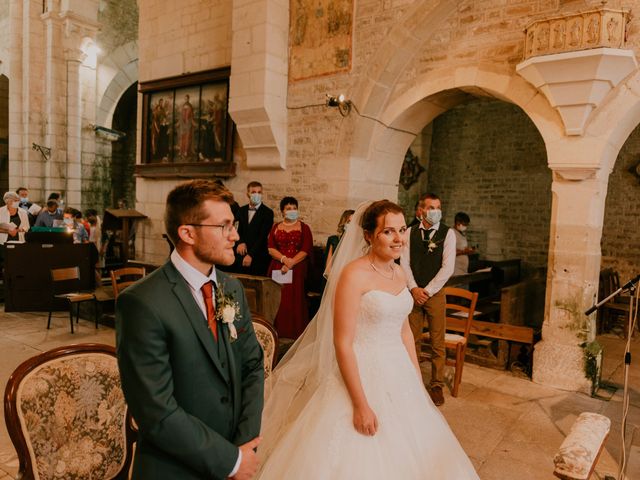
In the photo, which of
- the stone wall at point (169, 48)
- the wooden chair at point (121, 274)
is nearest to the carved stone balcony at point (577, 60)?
the stone wall at point (169, 48)

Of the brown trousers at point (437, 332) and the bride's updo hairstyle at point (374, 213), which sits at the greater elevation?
the bride's updo hairstyle at point (374, 213)

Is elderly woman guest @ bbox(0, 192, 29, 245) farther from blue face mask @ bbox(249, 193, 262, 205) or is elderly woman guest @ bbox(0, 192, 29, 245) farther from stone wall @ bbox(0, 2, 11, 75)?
stone wall @ bbox(0, 2, 11, 75)

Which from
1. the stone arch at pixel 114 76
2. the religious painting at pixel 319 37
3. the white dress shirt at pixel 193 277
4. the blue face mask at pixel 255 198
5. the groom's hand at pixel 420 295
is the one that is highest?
the stone arch at pixel 114 76

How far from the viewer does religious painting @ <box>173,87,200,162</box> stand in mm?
7254

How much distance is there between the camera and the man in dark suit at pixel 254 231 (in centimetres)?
571

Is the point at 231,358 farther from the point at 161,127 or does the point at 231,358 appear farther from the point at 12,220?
the point at 12,220

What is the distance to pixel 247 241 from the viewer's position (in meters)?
5.80

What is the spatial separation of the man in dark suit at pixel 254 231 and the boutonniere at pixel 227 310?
Answer: 13.9 feet

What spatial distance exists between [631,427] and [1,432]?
4.46 meters

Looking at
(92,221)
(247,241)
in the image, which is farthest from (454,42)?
(92,221)

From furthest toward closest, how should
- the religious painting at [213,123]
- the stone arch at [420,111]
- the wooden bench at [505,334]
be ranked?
the religious painting at [213,123]
the wooden bench at [505,334]
the stone arch at [420,111]

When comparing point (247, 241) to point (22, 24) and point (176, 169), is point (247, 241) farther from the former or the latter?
point (22, 24)

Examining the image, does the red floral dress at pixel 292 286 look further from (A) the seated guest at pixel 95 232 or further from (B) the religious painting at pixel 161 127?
(A) the seated guest at pixel 95 232

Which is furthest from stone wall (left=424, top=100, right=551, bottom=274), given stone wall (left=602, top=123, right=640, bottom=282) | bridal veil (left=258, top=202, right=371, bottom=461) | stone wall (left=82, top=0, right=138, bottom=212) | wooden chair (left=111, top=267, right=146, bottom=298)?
stone wall (left=82, top=0, right=138, bottom=212)
